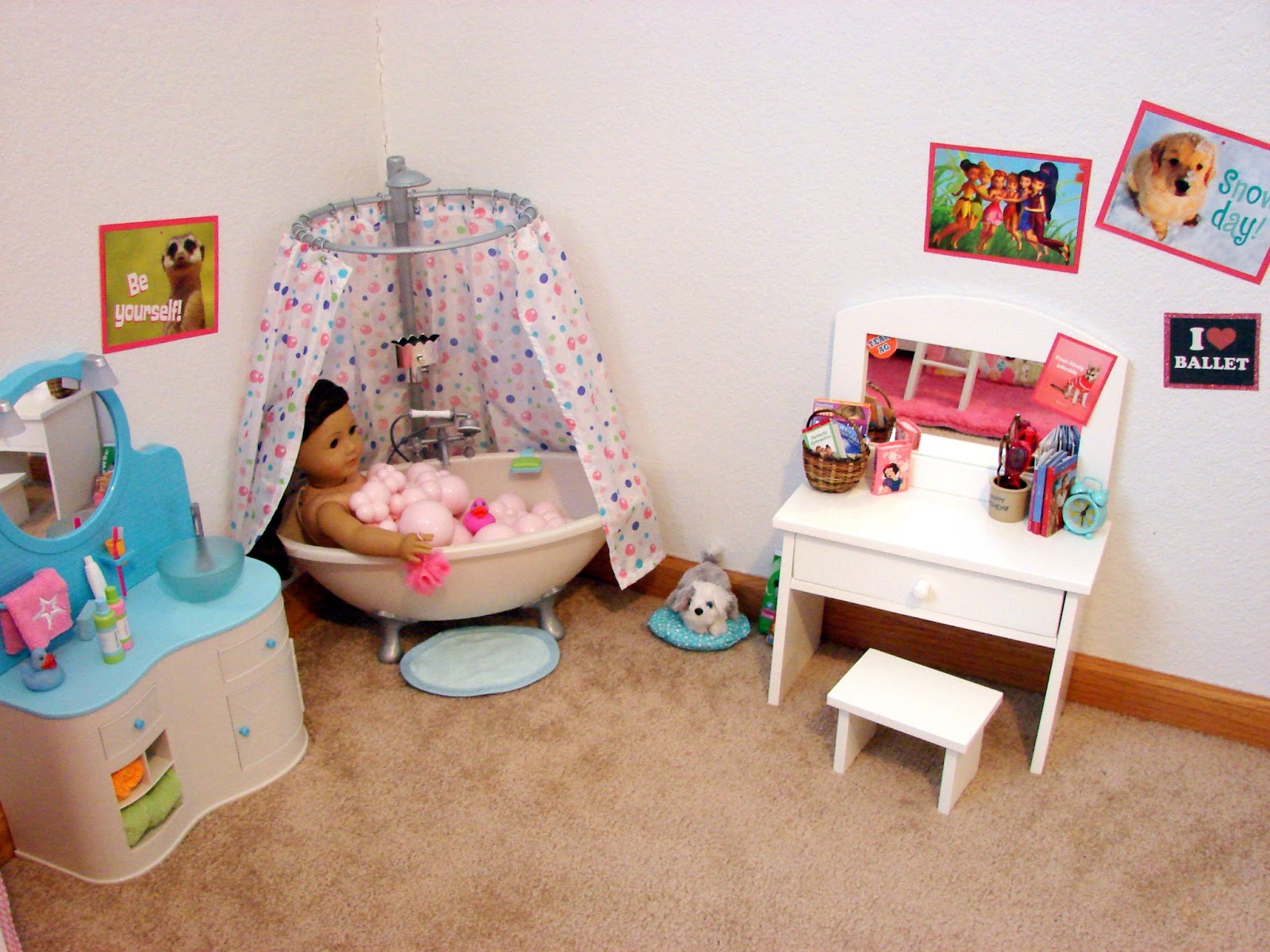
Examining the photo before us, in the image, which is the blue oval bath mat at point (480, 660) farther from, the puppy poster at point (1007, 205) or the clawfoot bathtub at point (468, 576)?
the puppy poster at point (1007, 205)

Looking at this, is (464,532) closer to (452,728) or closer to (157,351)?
(452,728)

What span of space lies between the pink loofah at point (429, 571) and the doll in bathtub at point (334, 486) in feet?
0.05

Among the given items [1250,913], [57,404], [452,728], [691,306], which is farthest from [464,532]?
[1250,913]

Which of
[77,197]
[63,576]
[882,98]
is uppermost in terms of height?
[882,98]

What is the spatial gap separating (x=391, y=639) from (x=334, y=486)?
38cm

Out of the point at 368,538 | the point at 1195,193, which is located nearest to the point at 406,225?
the point at 368,538

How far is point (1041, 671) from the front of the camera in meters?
2.50

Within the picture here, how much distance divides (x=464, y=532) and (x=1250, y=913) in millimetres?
1750

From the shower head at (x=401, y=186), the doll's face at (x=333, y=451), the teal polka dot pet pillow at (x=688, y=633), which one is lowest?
the teal polka dot pet pillow at (x=688, y=633)

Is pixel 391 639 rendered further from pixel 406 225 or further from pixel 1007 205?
pixel 1007 205

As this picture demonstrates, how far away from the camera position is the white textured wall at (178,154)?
192 cm

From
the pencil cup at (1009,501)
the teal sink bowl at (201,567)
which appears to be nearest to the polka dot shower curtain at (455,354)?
the teal sink bowl at (201,567)

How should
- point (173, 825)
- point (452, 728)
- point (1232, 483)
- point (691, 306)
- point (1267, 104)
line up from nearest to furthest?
1. point (1267, 104)
2. point (173, 825)
3. point (1232, 483)
4. point (452, 728)
5. point (691, 306)

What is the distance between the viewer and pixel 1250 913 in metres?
1.94
